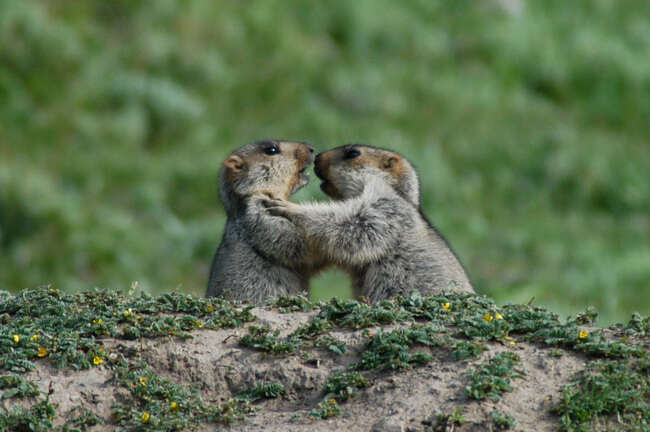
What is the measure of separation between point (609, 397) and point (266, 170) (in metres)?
4.29

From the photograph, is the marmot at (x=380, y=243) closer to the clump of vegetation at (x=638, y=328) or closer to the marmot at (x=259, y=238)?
the marmot at (x=259, y=238)

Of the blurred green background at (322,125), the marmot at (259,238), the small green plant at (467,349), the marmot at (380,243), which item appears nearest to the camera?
the small green plant at (467,349)

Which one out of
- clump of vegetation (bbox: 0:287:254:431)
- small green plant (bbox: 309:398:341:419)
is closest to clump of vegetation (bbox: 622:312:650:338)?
small green plant (bbox: 309:398:341:419)

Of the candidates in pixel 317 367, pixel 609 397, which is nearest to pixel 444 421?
pixel 609 397

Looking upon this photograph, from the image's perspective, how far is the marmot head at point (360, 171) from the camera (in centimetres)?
927

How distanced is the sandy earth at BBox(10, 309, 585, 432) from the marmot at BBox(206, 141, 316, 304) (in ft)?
4.86

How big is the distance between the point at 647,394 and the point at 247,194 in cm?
429

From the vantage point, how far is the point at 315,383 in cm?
648

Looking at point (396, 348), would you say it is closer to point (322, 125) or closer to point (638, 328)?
point (638, 328)

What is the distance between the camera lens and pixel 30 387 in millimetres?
6090

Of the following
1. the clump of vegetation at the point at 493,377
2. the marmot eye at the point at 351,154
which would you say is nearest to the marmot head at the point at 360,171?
the marmot eye at the point at 351,154

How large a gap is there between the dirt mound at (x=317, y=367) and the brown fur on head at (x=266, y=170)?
196 cm

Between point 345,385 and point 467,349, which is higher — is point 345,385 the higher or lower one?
the lower one

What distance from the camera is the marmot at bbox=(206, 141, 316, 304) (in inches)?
336
